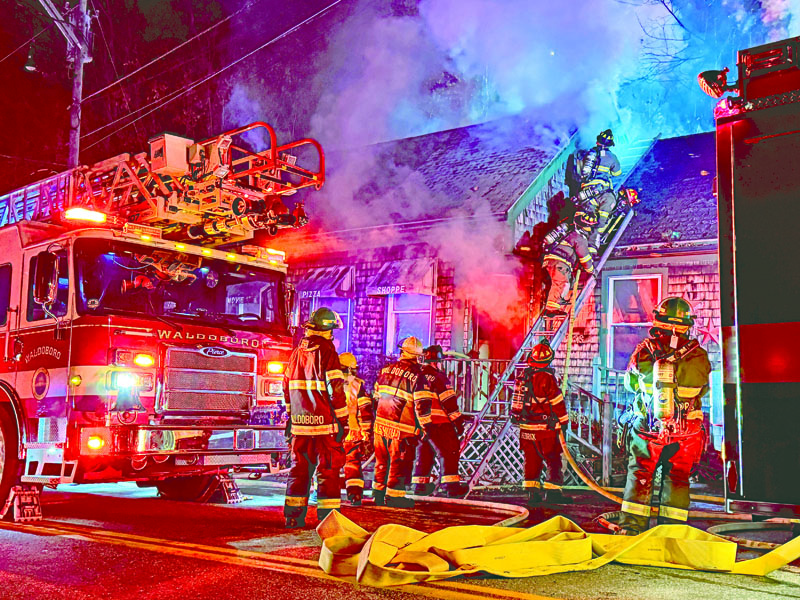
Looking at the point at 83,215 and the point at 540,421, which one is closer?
the point at 83,215

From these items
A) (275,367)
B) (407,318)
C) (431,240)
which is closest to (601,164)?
(431,240)

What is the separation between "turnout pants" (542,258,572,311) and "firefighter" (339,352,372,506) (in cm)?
470

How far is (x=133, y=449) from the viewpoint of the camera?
6.54 meters

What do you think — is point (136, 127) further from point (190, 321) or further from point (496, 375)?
point (190, 321)

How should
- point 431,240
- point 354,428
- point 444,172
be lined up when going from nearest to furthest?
point 354,428 < point 431,240 < point 444,172

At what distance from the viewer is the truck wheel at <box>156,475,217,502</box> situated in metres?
8.54

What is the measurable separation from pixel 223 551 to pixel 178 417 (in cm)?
174

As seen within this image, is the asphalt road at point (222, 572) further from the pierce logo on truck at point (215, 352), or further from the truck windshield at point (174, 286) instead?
the truck windshield at point (174, 286)

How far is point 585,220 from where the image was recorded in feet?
41.3

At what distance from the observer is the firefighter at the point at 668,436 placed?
611cm

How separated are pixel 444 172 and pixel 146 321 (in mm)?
9332

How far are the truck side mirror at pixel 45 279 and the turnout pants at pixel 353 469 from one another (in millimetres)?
3486

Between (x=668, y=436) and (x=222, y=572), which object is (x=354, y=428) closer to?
(x=668, y=436)

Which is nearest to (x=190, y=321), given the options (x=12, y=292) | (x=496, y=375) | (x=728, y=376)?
(x=12, y=292)
